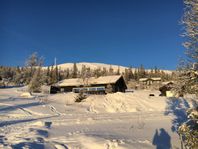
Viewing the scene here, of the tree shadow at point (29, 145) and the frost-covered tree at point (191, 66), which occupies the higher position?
the frost-covered tree at point (191, 66)

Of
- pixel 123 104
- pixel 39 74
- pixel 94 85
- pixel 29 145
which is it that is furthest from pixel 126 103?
pixel 94 85

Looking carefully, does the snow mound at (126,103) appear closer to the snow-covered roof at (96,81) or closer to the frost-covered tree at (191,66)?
the frost-covered tree at (191,66)

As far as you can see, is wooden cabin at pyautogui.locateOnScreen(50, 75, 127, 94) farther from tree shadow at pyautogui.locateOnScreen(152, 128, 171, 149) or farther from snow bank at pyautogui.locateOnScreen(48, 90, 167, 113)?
tree shadow at pyautogui.locateOnScreen(152, 128, 171, 149)

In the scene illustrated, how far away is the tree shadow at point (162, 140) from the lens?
36.1 feet

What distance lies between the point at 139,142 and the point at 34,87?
45388 mm

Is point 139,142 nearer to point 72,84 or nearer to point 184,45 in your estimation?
point 184,45

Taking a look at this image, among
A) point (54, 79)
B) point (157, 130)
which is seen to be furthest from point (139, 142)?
point (54, 79)

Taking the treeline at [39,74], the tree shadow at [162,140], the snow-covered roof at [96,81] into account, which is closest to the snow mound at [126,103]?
the treeline at [39,74]

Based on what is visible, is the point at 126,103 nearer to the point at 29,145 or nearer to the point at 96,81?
the point at 29,145

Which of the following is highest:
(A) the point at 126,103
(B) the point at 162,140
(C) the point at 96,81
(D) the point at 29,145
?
(C) the point at 96,81

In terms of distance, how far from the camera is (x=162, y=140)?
12484mm

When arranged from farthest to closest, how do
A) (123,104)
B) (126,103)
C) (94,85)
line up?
(94,85) < (126,103) < (123,104)

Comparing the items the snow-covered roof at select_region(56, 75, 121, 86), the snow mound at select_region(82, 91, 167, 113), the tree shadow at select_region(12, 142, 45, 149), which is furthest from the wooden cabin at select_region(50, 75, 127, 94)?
the tree shadow at select_region(12, 142, 45, 149)

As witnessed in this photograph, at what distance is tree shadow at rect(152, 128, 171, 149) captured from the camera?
36.1 feet
